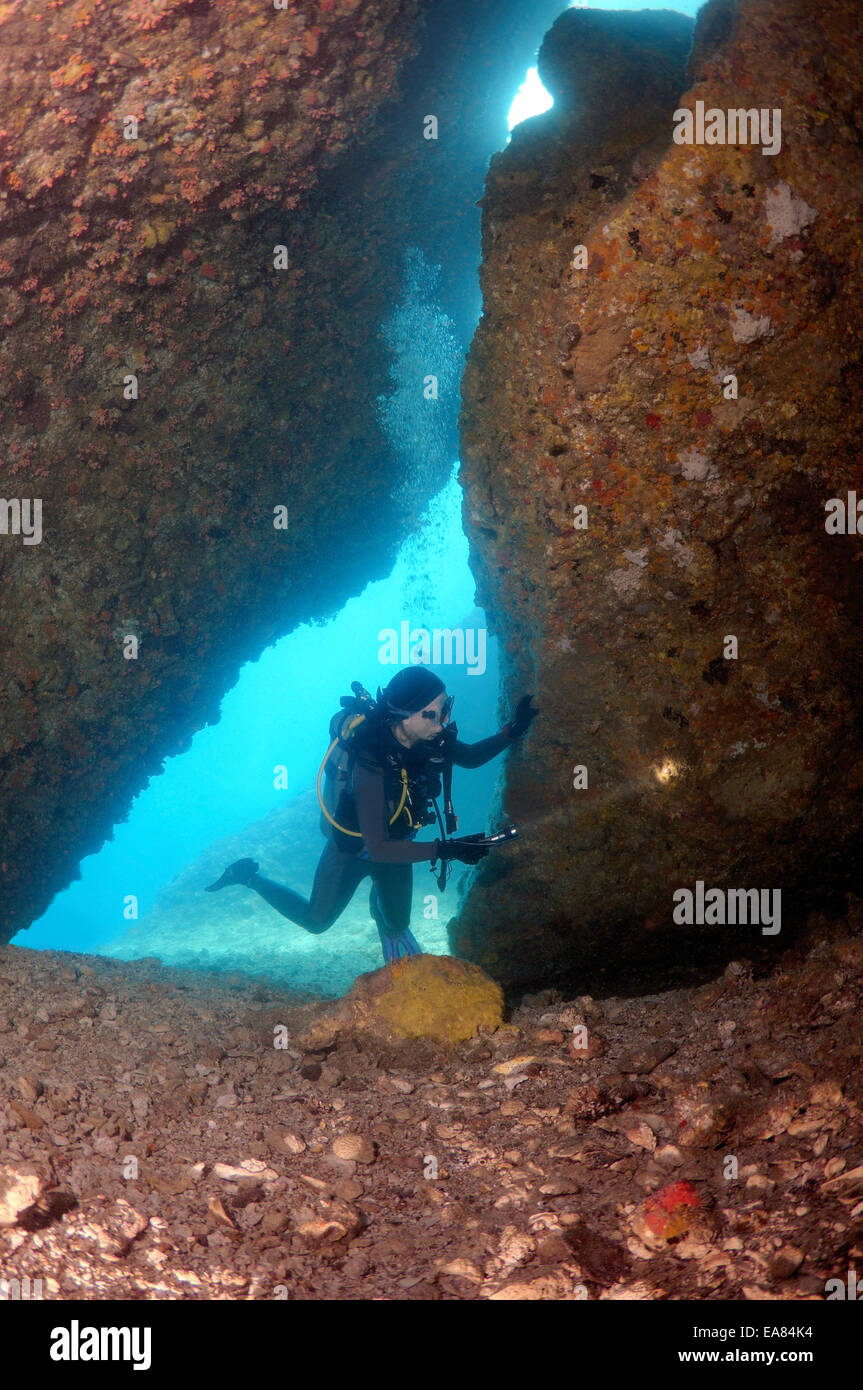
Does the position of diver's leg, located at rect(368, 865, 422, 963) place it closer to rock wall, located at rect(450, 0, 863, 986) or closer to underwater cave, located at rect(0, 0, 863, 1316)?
underwater cave, located at rect(0, 0, 863, 1316)

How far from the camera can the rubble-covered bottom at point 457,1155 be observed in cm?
201

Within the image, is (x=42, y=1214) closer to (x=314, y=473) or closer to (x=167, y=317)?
(x=167, y=317)

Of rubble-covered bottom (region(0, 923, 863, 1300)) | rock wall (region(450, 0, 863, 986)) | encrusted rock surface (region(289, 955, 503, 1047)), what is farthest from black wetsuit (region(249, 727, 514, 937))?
rubble-covered bottom (region(0, 923, 863, 1300))

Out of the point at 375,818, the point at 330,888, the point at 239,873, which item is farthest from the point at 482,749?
the point at 239,873

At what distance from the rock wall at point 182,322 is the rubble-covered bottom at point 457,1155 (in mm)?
3079

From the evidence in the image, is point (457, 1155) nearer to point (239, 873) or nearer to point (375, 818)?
point (375, 818)

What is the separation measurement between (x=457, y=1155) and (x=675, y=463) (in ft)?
12.6

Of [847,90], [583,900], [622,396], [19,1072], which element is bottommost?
[19,1072]

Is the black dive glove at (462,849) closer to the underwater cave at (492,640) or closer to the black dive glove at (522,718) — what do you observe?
the underwater cave at (492,640)

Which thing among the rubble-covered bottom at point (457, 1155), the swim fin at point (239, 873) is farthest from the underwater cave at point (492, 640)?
the swim fin at point (239, 873)

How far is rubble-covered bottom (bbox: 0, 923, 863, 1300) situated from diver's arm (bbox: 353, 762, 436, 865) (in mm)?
A: 1764

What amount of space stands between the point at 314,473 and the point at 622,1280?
24.0ft
